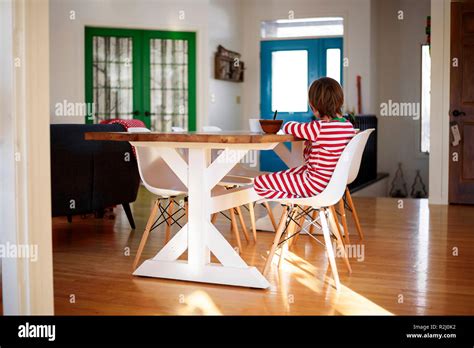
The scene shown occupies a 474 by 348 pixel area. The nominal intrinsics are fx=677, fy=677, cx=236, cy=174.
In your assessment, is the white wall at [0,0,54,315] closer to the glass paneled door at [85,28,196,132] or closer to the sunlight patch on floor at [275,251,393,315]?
the sunlight patch on floor at [275,251,393,315]

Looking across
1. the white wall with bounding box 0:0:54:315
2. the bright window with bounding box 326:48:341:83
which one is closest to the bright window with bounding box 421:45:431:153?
the bright window with bounding box 326:48:341:83

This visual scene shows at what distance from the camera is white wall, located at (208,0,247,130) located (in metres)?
9.34

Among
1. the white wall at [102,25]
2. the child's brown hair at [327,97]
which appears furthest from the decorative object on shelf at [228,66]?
the child's brown hair at [327,97]

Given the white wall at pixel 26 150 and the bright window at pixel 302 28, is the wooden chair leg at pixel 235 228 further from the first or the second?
the bright window at pixel 302 28

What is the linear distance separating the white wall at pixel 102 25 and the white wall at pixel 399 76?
9.51 feet

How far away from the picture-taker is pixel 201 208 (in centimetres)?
366

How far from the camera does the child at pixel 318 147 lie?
360 centimetres

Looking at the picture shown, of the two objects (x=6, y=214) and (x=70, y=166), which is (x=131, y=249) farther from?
(x=6, y=214)

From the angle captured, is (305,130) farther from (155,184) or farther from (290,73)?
(290,73)

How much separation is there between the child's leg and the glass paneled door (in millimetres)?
5792

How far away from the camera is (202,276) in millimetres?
3670

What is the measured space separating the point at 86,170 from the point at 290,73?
6333 millimetres

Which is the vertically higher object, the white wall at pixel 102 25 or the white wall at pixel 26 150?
the white wall at pixel 102 25
